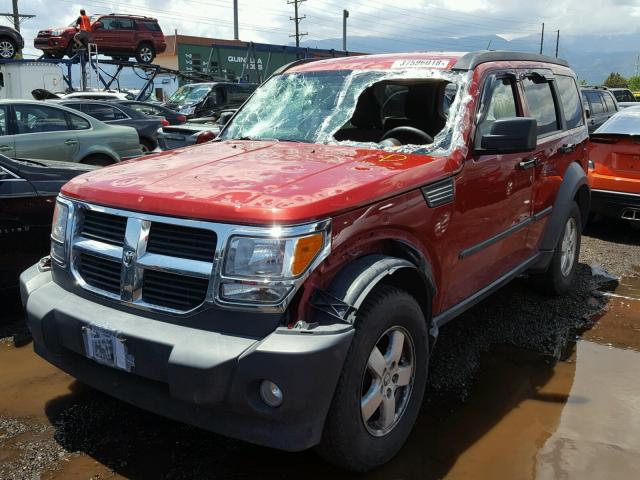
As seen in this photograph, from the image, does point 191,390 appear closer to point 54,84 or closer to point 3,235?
point 3,235

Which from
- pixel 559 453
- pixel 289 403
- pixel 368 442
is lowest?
pixel 559 453

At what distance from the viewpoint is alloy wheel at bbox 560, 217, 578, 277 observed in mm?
4992

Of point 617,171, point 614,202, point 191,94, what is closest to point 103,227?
point 614,202

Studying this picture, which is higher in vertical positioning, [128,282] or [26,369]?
[128,282]

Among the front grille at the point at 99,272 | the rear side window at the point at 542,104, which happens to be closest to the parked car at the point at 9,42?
the rear side window at the point at 542,104

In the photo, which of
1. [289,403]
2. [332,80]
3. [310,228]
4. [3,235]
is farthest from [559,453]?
[3,235]

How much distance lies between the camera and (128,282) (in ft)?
8.55

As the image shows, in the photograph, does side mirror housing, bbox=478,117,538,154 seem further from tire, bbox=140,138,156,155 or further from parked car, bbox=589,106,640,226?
tire, bbox=140,138,156,155

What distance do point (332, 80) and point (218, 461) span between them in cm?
250

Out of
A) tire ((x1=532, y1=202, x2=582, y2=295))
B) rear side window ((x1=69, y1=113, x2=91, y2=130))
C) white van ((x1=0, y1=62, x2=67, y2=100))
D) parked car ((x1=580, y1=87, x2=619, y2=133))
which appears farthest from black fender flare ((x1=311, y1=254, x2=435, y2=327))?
white van ((x1=0, y1=62, x2=67, y2=100))

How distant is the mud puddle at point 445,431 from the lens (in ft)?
9.18

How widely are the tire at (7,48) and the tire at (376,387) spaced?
2211cm

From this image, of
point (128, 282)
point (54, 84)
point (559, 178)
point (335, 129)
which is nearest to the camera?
point (128, 282)

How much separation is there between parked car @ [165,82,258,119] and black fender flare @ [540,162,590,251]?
13.1 meters
